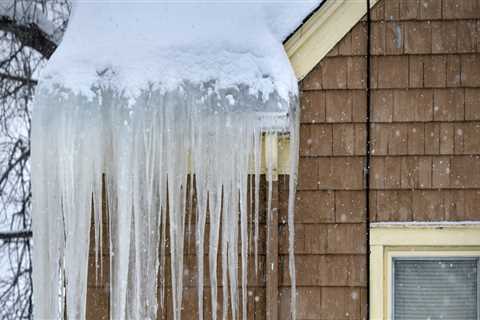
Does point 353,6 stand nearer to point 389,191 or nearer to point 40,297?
point 389,191

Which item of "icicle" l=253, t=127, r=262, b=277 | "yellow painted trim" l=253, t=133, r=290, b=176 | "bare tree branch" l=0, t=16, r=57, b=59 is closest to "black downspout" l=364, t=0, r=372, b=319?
"yellow painted trim" l=253, t=133, r=290, b=176

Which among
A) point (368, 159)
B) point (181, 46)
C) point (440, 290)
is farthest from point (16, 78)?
point (440, 290)

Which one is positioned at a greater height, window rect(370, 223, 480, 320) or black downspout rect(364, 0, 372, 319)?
black downspout rect(364, 0, 372, 319)

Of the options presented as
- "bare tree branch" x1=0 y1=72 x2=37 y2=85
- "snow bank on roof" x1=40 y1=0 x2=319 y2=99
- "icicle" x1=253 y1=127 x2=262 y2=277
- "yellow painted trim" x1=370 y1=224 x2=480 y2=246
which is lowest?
"yellow painted trim" x1=370 y1=224 x2=480 y2=246

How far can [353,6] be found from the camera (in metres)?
4.21

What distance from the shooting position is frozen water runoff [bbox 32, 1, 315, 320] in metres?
3.96

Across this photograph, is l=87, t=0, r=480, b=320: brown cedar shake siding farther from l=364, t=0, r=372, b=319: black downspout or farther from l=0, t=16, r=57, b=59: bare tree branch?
l=0, t=16, r=57, b=59: bare tree branch

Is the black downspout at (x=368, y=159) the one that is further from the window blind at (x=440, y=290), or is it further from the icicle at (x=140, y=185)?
the icicle at (x=140, y=185)

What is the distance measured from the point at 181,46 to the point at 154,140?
0.58m

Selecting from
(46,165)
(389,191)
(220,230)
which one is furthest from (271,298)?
(46,165)

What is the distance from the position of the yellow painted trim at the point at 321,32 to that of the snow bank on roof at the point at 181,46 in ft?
0.25

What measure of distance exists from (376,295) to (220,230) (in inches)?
41.1

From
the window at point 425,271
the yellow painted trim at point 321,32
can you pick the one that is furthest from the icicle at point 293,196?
the window at point 425,271

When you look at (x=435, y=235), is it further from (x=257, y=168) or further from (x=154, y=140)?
(x=154, y=140)
